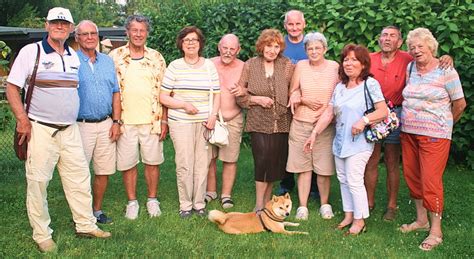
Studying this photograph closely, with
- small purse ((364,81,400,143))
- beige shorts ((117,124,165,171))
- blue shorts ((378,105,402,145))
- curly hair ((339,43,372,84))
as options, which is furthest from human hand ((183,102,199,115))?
blue shorts ((378,105,402,145))

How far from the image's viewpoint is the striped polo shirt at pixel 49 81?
412 centimetres

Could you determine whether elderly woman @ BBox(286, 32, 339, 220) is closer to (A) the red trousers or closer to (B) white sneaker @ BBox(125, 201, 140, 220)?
(A) the red trousers

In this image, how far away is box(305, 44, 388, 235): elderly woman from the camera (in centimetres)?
469

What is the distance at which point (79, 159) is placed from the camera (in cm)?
452

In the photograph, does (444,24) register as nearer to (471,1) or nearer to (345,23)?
(471,1)

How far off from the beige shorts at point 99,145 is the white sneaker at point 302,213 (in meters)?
1.98

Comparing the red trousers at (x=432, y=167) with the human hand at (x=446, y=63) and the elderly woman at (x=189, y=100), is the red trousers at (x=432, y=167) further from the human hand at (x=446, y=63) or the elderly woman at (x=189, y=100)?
the elderly woman at (x=189, y=100)

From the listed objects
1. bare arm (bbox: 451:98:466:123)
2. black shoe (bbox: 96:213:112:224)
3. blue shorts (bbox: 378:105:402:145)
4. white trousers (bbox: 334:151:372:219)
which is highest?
bare arm (bbox: 451:98:466:123)

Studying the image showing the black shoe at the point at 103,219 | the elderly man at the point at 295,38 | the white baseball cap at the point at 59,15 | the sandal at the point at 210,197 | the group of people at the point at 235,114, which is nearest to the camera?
the white baseball cap at the point at 59,15

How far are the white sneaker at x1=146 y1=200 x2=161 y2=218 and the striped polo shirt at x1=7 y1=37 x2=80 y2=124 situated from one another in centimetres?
156

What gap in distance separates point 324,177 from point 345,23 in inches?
109

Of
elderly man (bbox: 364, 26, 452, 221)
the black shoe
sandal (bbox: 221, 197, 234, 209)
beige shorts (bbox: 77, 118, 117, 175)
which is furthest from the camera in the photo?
sandal (bbox: 221, 197, 234, 209)

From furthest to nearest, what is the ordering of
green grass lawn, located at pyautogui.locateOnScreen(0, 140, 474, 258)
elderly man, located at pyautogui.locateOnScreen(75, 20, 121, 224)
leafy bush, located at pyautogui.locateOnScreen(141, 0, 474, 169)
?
leafy bush, located at pyautogui.locateOnScreen(141, 0, 474, 169) → elderly man, located at pyautogui.locateOnScreen(75, 20, 121, 224) → green grass lawn, located at pyautogui.locateOnScreen(0, 140, 474, 258)

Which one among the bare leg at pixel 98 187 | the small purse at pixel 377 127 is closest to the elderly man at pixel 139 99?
the bare leg at pixel 98 187
